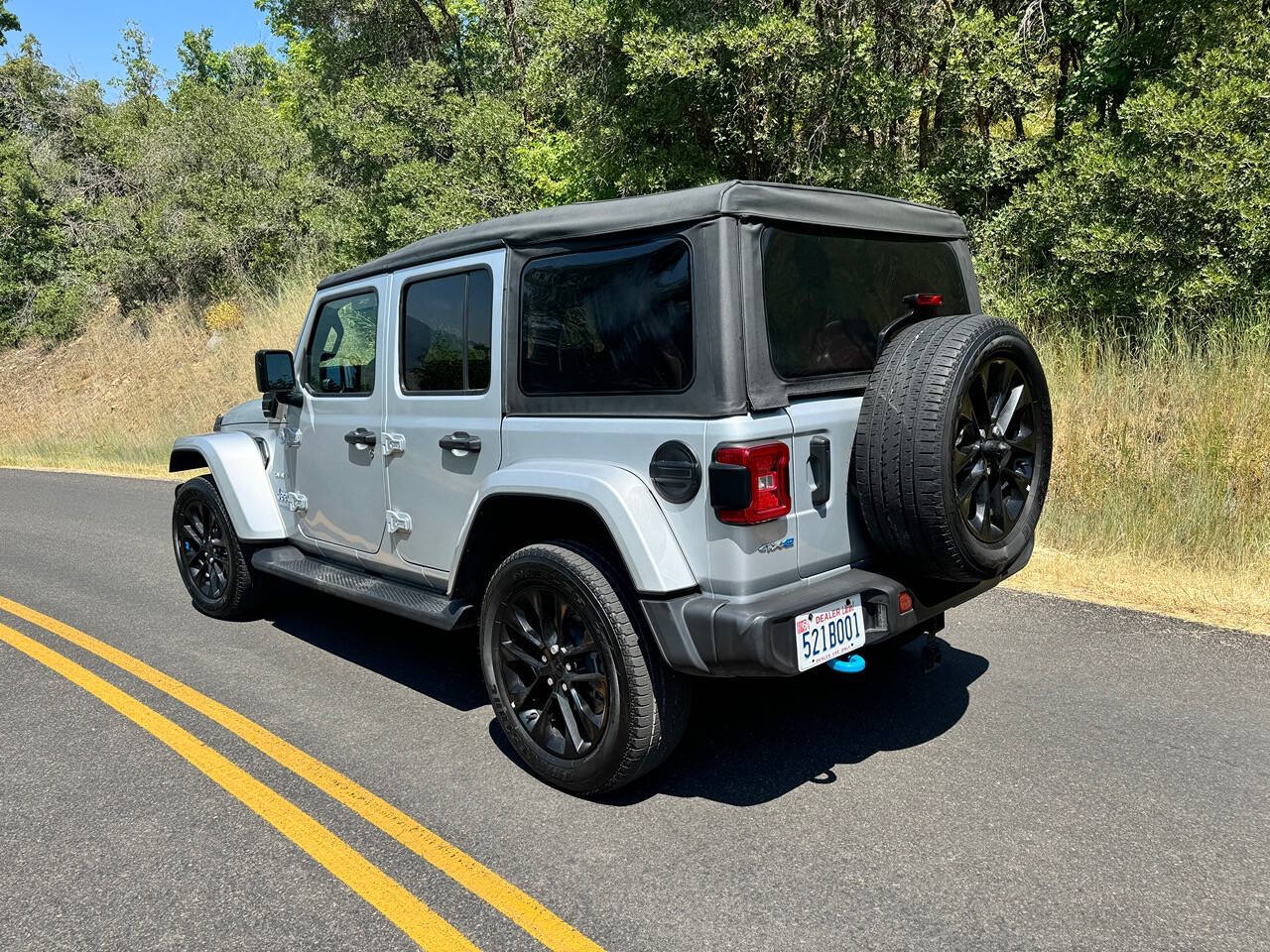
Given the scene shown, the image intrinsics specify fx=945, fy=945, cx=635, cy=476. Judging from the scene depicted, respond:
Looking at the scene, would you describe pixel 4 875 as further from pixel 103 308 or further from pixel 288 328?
pixel 103 308

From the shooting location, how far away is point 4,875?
10.4 ft

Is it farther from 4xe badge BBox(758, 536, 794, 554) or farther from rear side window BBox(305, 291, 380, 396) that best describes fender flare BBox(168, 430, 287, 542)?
4xe badge BBox(758, 536, 794, 554)

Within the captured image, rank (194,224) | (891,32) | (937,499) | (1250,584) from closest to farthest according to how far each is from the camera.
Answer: (937,499) < (1250,584) < (891,32) < (194,224)

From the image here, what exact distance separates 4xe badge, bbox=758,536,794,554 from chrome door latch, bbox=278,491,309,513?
119 inches

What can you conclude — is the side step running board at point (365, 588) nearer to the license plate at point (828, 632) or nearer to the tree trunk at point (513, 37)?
the license plate at point (828, 632)

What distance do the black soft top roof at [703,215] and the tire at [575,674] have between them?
3.98 ft

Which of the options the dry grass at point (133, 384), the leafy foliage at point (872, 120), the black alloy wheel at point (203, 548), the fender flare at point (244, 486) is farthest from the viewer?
the dry grass at point (133, 384)

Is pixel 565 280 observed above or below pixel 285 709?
above

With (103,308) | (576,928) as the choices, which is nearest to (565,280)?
(576,928)

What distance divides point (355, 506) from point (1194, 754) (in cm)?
386

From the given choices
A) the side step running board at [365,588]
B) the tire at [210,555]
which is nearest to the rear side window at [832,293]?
the side step running board at [365,588]

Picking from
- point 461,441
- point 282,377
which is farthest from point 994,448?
point 282,377

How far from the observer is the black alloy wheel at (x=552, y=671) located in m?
3.49

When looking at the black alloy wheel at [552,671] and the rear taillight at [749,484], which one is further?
the black alloy wheel at [552,671]
